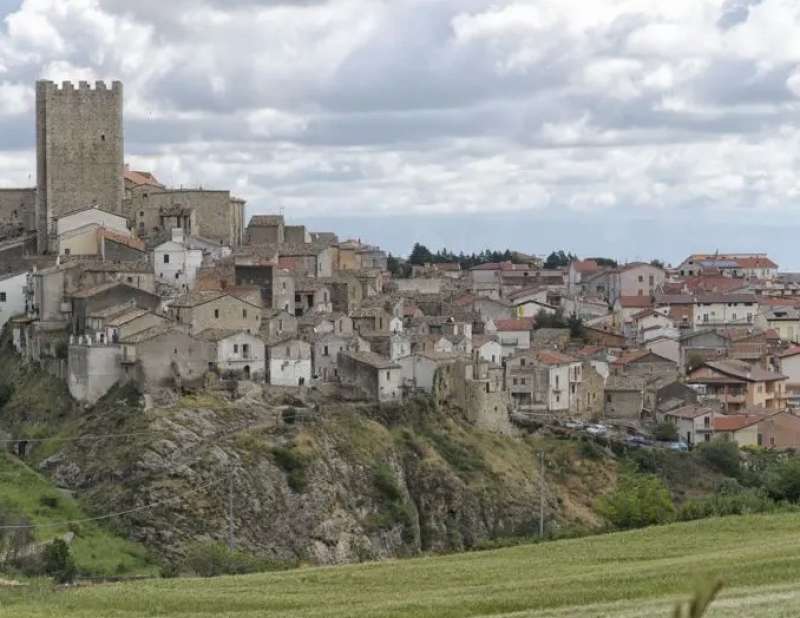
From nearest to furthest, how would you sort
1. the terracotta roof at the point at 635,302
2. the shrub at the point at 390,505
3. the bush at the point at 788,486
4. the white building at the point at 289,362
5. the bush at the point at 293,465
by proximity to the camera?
the bush at the point at 788,486 < the bush at the point at 293,465 < the shrub at the point at 390,505 < the white building at the point at 289,362 < the terracotta roof at the point at 635,302

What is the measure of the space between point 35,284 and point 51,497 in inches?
578

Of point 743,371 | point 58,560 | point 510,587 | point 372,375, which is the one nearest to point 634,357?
point 743,371

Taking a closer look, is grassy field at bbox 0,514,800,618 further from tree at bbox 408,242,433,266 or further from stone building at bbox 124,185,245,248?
tree at bbox 408,242,433,266

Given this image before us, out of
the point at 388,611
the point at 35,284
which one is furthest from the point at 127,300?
the point at 388,611

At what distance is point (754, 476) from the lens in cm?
6819

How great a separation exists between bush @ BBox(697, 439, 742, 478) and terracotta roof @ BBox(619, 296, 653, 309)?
31.2 metres

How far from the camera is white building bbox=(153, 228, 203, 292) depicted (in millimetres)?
70688

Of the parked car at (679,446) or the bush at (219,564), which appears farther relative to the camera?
the parked car at (679,446)

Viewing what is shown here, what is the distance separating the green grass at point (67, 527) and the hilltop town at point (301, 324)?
4762 mm

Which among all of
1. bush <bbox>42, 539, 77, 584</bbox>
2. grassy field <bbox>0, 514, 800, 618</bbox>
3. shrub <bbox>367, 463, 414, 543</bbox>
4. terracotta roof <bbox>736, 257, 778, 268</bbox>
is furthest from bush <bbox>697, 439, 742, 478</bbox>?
terracotta roof <bbox>736, 257, 778, 268</bbox>

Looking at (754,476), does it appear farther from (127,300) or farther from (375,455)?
(127,300)

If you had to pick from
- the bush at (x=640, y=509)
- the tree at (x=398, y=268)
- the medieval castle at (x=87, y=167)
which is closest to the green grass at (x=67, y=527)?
the bush at (x=640, y=509)

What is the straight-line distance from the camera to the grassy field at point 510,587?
997 inches

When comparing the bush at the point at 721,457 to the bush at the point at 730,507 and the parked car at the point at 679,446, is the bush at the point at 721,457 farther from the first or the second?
the bush at the point at 730,507
